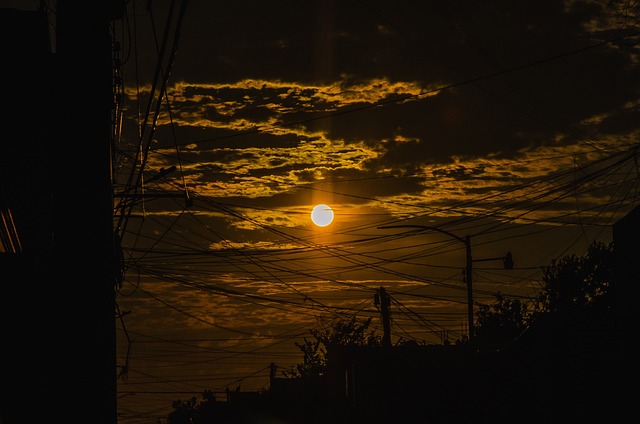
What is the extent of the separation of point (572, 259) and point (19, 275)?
233 feet

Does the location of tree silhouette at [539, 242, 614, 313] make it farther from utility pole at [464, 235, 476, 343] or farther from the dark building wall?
the dark building wall

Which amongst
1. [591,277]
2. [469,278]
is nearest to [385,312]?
[469,278]

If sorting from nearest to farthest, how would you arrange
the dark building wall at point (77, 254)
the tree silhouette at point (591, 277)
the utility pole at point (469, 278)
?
the dark building wall at point (77, 254) < the utility pole at point (469, 278) < the tree silhouette at point (591, 277)

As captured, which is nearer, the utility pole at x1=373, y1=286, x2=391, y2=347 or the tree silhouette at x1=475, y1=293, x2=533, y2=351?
the utility pole at x1=373, y1=286, x2=391, y2=347

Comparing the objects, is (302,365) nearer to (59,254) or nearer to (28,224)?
(28,224)

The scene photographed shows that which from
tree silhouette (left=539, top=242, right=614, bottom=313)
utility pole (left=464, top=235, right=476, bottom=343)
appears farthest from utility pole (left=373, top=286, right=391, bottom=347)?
tree silhouette (left=539, top=242, right=614, bottom=313)

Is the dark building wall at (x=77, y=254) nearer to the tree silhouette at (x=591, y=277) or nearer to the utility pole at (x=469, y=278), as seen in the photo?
the utility pole at (x=469, y=278)

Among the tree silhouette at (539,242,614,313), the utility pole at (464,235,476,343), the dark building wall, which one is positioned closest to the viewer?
the dark building wall

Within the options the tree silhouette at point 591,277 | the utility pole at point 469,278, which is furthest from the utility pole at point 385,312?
the tree silhouette at point 591,277

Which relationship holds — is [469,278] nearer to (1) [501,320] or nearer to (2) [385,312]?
(2) [385,312]

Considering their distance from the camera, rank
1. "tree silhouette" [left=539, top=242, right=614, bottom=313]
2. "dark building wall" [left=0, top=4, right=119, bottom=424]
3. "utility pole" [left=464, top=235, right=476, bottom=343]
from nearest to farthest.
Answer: "dark building wall" [left=0, top=4, right=119, bottom=424] → "utility pole" [left=464, top=235, right=476, bottom=343] → "tree silhouette" [left=539, top=242, right=614, bottom=313]

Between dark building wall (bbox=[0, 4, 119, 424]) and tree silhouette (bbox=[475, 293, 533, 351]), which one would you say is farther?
tree silhouette (bbox=[475, 293, 533, 351])

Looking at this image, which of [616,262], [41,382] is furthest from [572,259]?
[41,382]

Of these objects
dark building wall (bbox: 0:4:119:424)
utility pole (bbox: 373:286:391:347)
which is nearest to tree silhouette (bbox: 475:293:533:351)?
utility pole (bbox: 373:286:391:347)
